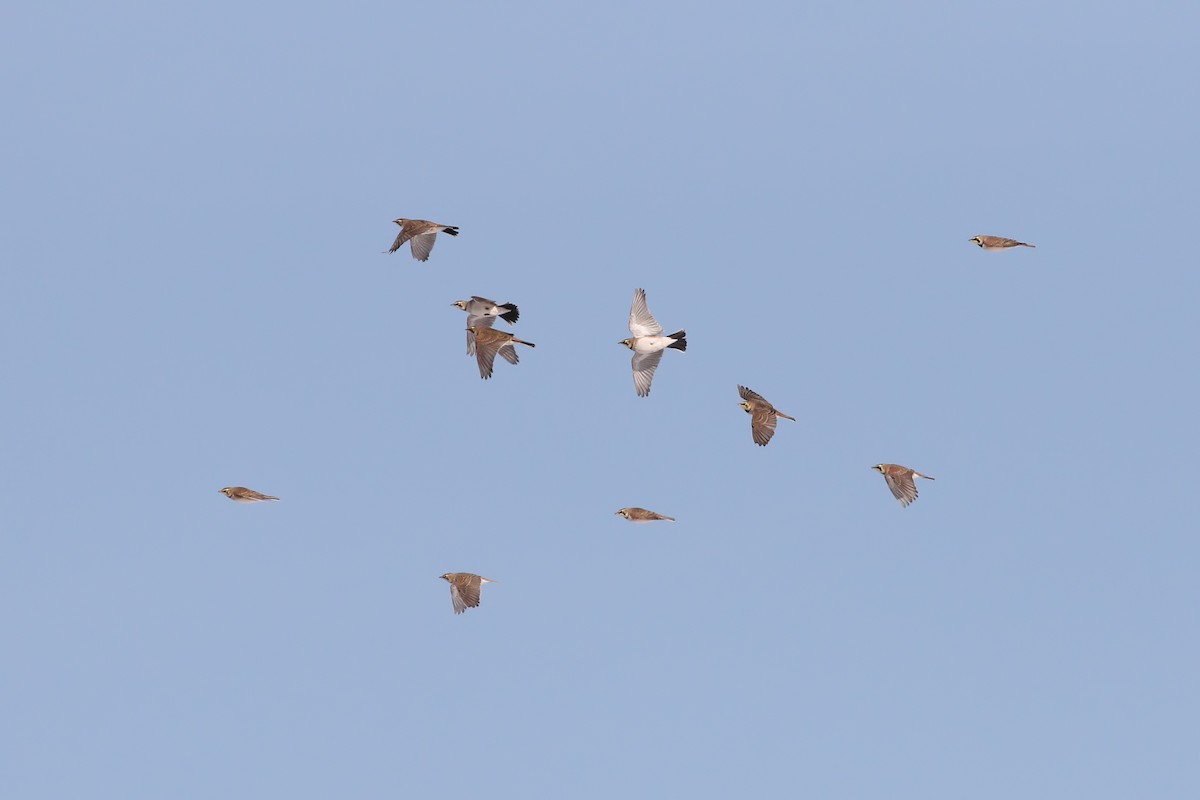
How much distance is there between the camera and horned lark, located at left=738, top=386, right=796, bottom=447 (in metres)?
61.1

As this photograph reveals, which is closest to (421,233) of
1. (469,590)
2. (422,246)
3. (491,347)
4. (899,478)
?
(422,246)

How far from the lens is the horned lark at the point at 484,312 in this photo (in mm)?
62469

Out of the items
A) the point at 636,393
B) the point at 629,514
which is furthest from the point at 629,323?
the point at 629,514

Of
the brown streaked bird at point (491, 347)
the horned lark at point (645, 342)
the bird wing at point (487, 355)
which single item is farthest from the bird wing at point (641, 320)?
the bird wing at point (487, 355)

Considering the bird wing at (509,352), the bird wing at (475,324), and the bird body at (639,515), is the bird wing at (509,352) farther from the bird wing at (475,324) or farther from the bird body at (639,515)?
the bird body at (639,515)

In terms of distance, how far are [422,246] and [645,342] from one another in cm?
973

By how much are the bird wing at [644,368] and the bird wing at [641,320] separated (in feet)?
2.73

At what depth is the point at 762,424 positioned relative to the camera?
61.7 m

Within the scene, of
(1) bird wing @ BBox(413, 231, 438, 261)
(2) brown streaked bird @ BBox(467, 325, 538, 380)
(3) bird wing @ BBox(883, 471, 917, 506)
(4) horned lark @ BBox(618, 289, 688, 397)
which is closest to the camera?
(3) bird wing @ BBox(883, 471, 917, 506)

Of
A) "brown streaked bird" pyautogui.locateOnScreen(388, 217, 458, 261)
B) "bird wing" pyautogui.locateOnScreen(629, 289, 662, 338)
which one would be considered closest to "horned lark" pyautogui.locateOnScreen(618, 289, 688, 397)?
"bird wing" pyautogui.locateOnScreen(629, 289, 662, 338)

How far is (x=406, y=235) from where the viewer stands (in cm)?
6419

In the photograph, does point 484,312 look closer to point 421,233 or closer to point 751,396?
point 421,233

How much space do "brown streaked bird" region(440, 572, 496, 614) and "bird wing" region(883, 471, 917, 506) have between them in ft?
50.0

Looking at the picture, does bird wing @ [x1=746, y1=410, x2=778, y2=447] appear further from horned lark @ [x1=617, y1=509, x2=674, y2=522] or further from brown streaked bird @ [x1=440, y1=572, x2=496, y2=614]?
brown streaked bird @ [x1=440, y1=572, x2=496, y2=614]
